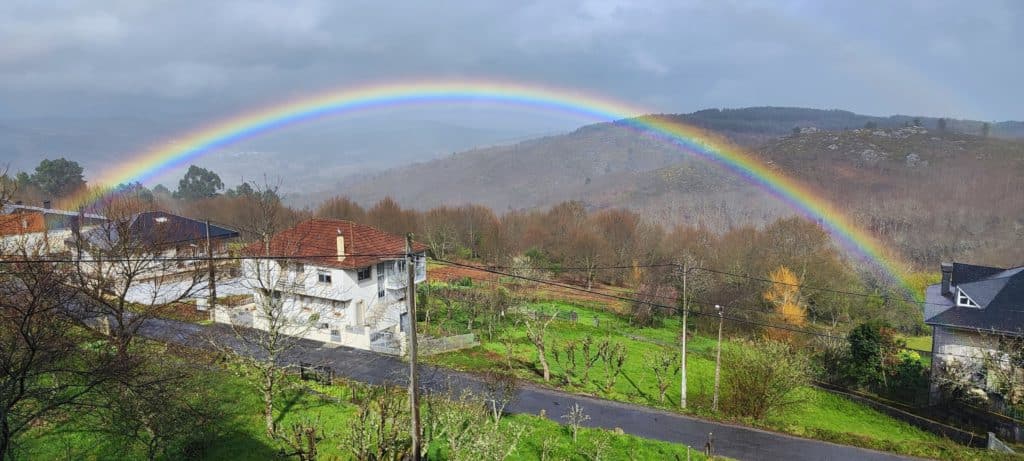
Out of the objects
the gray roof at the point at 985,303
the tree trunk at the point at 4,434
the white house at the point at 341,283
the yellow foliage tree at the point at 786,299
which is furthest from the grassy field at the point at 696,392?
the tree trunk at the point at 4,434

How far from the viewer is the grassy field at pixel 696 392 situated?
15.9 m

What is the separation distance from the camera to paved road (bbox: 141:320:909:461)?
48.3 ft

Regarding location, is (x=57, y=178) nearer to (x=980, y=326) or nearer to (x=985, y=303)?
(x=980, y=326)

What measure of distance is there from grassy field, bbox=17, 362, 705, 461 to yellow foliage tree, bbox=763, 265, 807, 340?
19.8 metres

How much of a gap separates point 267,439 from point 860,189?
11079 centimetres

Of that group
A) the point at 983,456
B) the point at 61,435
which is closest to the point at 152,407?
the point at 61,435

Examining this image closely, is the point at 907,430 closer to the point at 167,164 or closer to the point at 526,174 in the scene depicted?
the point at 167,164

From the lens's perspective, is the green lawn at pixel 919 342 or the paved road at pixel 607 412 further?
the green lawn at pixel 919 342

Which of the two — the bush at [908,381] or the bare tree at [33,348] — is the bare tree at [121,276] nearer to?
the bare tree at [33,348]

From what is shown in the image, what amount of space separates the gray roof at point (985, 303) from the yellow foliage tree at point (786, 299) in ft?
24.9

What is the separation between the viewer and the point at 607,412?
56.2 feet

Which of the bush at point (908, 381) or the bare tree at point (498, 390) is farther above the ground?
the bare tree at point (498, 390)

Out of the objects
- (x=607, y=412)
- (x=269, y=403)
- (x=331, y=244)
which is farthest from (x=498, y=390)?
(x=331, y=244)

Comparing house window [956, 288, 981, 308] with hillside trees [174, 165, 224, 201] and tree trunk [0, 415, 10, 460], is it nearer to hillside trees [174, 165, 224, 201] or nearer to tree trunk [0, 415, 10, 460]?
tree trunk [0, 415, 10, 460]
